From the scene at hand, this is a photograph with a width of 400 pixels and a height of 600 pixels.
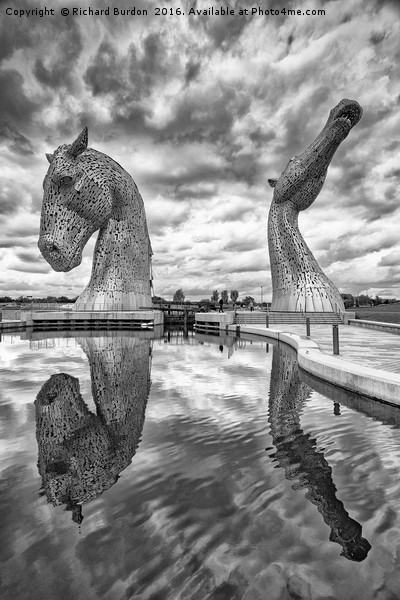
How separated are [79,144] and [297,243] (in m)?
16.3

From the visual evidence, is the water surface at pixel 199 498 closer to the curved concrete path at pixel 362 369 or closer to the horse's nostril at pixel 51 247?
the curved concrete path at pixel 362 369

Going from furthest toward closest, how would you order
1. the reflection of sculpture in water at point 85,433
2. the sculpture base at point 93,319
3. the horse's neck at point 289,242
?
the horse's neck at point 289,242 < the sculpture base at point 93,319 < the reflection of sculpture in water at point 85,433

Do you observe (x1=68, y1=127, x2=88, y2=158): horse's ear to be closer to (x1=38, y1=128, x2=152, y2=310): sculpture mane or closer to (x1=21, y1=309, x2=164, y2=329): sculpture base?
(x1=38, y1=128, x2=152, y2=310): sculpture mane

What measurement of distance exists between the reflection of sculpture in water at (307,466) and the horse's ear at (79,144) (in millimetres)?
21518

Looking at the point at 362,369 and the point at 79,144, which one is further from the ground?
the point at 79,144

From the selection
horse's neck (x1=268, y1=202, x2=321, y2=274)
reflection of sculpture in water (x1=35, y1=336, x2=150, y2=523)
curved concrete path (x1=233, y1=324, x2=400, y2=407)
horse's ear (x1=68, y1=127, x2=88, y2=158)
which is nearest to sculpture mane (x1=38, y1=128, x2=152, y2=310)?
horse's ear (x1=68, y1=127, x2=88, y2=158)

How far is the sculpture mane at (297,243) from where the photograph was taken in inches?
1016

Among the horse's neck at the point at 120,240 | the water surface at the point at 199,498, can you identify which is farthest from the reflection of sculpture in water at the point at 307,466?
the horse's neck at the point at 120,240

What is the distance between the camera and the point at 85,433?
4.58 m

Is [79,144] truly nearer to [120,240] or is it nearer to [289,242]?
[120,240]

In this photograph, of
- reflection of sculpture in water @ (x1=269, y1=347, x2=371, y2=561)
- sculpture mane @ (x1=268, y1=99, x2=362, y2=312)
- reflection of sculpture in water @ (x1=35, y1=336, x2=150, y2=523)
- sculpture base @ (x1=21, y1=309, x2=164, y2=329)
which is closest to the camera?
reflection of sculpture in water @ (x1=269, y1=347, x2=371, y2=561)

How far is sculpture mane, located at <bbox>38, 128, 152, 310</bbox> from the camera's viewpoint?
2319 cm

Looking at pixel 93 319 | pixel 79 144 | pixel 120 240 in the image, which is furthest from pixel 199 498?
pixel 120 240

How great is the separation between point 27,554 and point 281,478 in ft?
6.88
